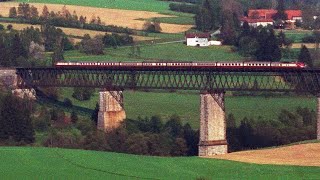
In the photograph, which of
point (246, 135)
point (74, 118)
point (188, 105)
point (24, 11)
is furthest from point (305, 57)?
point (24, 11)

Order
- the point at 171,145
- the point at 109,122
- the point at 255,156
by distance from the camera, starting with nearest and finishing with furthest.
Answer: the point at 255,156, the point at 171,145, the point at 109,122

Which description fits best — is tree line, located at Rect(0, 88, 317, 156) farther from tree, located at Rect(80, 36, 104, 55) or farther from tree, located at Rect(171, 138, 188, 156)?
tree, located at Rect(80, 36, 104, 55)

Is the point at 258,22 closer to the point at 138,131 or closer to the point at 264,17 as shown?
the point at 264,17

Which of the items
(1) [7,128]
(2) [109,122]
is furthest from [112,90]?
(1) [7,128]

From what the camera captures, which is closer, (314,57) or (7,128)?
(7,128)

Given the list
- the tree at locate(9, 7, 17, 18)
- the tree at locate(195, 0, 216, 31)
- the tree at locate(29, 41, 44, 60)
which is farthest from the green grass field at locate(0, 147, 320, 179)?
the tree at locate(9, 7, 17, 18)

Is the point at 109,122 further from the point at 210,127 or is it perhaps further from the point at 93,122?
the point at 210,127

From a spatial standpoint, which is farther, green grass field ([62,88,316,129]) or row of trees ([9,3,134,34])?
row of trees ([9,3,134,34])
